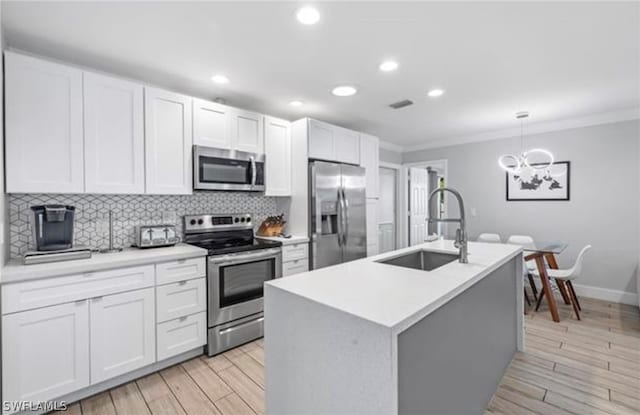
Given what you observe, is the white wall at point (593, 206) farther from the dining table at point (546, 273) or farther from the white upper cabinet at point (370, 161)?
the white upper cabinet at point (370, 161)

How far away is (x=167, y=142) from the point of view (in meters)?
2.61

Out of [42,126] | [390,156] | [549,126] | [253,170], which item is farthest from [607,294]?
[42,126]

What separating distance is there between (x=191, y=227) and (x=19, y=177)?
52.4 inches

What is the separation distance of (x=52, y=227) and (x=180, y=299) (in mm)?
1021

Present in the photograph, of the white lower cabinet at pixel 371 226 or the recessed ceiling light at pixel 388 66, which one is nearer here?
the recessed ceiling light at pixel 388 66

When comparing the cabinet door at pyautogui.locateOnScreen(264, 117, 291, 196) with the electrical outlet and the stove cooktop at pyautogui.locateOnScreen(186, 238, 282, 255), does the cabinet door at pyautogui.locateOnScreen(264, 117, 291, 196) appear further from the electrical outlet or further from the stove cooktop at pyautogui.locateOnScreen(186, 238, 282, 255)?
the electrical outlet

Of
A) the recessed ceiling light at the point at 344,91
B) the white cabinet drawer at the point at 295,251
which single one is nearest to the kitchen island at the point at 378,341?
the white cabinet drawer at the point at 295,251

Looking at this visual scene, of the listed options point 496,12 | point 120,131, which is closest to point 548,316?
point 496,12

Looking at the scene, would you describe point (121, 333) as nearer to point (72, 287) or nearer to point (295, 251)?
point (72, 287)

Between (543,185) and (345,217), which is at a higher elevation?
(543,185)

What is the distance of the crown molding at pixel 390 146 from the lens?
541 centimetres

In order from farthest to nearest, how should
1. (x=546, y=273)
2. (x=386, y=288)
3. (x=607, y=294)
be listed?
(x=607, y=294), (x=546, y=273), (x=386, y=288)

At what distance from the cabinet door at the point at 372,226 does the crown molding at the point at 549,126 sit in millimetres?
2061

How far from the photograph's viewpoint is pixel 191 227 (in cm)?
302
